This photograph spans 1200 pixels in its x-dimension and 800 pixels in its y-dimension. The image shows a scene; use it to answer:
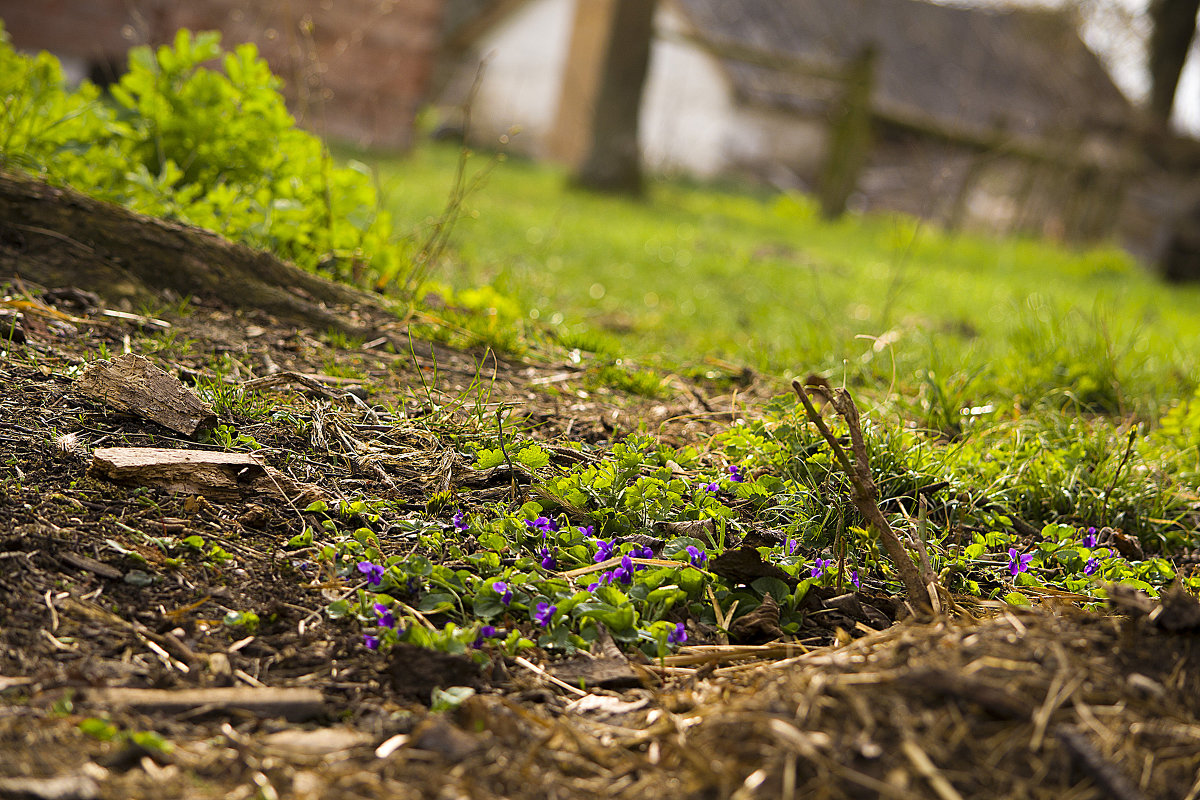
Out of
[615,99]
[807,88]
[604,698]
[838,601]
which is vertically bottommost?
[604,698]

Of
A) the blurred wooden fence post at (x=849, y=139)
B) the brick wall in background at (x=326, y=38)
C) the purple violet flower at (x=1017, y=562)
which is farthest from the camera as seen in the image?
the blurred wooden fence post at (x=849, y=139)

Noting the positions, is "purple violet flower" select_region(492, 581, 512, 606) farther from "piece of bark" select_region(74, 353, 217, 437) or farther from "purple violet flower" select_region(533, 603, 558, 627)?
"piece of bark" select_region(74, 353, 217, 437)

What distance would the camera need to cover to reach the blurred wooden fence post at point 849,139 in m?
13.7

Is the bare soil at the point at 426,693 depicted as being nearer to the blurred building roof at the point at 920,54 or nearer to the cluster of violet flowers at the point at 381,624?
the cluster of violet flowers at the point at 381,624

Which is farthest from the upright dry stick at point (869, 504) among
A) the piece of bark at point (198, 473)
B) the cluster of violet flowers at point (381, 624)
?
the piece of bark at point (198, 473)

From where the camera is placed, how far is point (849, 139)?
543 inches

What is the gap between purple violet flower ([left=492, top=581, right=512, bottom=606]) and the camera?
1.93 metres

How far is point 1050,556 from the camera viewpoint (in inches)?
Answer: 95.6

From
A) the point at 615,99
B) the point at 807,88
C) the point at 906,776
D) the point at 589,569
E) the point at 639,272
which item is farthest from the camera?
the point at 807,88

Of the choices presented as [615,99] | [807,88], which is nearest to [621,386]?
[615,99]

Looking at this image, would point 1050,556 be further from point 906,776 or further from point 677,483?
point 906,776

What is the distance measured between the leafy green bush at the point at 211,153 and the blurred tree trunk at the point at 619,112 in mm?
8727

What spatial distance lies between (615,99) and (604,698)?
1164cm

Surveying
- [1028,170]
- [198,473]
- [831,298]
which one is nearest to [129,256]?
[198,473]
